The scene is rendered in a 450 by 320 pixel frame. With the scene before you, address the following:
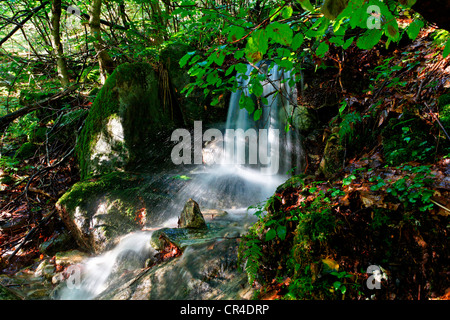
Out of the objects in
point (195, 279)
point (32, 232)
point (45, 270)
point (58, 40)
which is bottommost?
point (45, 270)

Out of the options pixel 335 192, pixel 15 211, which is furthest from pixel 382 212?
pixel 15 211

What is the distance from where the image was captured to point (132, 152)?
6289mm

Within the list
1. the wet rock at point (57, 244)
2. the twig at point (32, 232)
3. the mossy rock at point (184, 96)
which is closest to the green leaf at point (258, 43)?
the wet rock at point (57, 244)

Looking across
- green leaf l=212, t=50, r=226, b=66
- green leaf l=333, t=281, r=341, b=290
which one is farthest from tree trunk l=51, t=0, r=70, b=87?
green leaf l=333, t=281, r=341, b=290

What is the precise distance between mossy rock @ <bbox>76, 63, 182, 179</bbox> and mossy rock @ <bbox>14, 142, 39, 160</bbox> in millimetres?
2482

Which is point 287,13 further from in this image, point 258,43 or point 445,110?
point 445,110

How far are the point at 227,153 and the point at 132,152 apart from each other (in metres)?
2.54

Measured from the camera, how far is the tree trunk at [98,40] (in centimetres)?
674

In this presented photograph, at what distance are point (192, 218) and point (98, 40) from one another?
6.20 metres

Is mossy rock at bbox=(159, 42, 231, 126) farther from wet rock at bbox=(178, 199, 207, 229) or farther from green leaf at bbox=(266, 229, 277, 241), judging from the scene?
green leaf at bbox=(266, 229, 277, 241)

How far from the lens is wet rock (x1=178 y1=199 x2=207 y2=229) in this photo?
3689 millimetres

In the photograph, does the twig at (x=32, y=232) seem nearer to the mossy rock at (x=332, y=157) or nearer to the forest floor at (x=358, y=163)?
Result: the forest floor at (x=358, y=163)

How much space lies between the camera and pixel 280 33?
3.82 feet

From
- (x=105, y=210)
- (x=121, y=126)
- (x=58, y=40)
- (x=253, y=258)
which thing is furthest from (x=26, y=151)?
(x=253, y=258)
